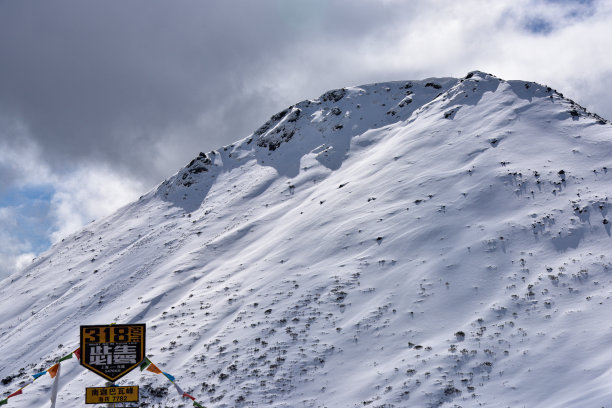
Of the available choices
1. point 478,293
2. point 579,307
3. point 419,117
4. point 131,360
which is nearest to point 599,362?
point 579,307

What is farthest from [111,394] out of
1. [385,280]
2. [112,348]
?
[385,280]

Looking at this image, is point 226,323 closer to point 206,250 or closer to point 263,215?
point 206,250

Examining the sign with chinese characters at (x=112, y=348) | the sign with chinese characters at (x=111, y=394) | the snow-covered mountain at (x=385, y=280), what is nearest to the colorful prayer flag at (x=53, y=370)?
the sign with chinese characters at (x=112, y=348)

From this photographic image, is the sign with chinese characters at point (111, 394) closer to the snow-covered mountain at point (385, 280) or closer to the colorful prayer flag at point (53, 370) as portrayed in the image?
the colorful prayer flag at point (53, 370)

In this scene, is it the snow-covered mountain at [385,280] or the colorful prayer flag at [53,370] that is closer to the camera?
the colorful prayer flag at [53,370]

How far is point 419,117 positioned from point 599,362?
145 ft

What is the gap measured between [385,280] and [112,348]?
17563mm

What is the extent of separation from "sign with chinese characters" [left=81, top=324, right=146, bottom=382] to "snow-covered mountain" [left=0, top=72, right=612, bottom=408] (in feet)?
27.8

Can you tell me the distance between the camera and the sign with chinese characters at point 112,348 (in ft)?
62.7

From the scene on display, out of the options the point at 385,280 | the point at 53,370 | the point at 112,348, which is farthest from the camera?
the point at 385,280

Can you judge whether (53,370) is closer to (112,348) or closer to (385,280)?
(112,348)

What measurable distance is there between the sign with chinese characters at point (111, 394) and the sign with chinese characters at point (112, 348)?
2.26 ft

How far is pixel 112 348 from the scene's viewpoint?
1931 centimetres

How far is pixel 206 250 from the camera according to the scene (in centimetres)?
5081
